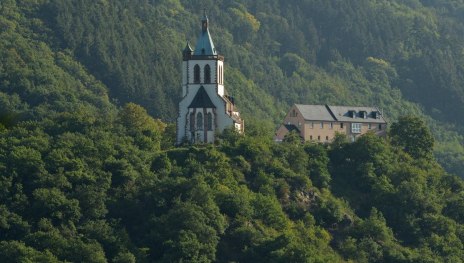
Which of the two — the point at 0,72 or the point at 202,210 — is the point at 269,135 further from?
the point at 0,72

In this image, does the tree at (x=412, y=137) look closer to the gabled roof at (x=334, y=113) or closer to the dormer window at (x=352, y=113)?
the gabled roof at (x=334, y=113)

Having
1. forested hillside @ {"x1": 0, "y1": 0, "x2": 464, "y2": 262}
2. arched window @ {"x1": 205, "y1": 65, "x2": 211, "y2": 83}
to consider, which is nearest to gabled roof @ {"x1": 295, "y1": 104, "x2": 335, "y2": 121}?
forested hillside @ {"x1": 0, "y1": 0, "x2": 464, "y2": 262}

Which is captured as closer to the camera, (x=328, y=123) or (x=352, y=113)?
(x=328, y=123)

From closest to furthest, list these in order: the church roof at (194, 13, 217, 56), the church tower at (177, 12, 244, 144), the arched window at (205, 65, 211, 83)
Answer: the church tower at (177, 12, 244, 144)
the arched window at (205, 65, 211, 83)
the church roof at (194, 13, 217, 56)

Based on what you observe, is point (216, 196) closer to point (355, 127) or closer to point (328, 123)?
point (328, 123)

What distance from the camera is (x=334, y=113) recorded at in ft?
521

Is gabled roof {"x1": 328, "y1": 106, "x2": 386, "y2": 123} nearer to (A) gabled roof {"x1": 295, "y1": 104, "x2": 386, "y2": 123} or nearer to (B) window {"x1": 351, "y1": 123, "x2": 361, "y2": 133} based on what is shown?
(A) gabled roof {"x1": 295, "y1": 104, "x2": 386, "y2": 123}

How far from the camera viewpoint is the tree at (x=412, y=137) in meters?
157

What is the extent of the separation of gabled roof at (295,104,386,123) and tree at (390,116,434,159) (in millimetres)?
2633

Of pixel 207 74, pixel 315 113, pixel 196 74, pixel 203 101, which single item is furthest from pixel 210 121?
pixel 315 113

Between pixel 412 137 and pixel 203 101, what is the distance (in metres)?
22.7

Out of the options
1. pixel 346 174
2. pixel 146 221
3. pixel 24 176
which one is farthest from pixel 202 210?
pixel 346 174

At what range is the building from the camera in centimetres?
15712

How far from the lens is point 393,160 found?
156000mm
